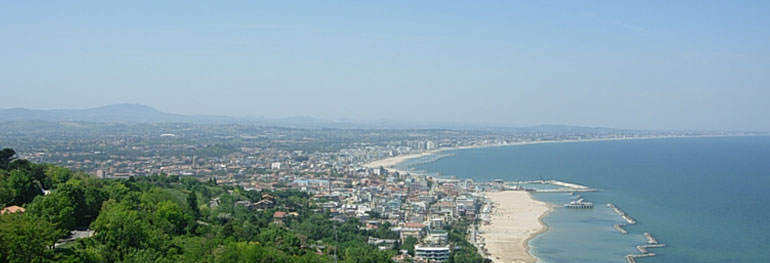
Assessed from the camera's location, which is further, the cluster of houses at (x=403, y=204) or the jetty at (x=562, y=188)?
the jetty at (x=562, y=188)

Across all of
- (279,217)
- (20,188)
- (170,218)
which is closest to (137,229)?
(170,218)

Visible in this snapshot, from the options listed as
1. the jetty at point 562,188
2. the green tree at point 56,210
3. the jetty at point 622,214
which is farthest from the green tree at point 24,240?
the jetty at point 562,188

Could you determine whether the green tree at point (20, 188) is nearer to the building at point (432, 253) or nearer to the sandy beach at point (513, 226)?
the building at point (432, 253)

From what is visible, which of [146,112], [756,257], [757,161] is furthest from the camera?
[146,112]

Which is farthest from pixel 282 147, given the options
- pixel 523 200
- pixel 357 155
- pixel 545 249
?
pixel 545 249

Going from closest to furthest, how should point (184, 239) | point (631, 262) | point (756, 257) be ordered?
1. point (184, 239)
2. point (631, 262)
3. point (756, 257)

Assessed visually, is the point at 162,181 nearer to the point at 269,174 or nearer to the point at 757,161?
the point at 269,174
